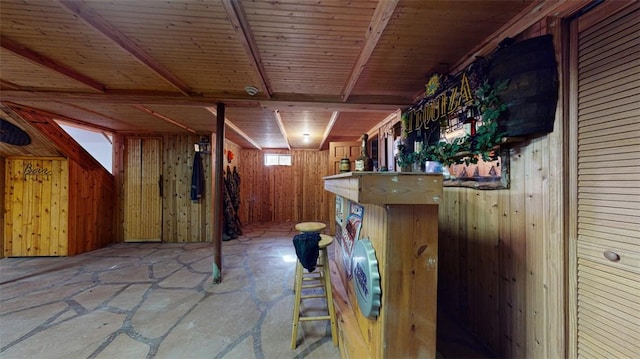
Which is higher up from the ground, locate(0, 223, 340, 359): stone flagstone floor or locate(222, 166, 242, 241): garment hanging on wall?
locate(222, 166, 242, 241): garment hanging on wall

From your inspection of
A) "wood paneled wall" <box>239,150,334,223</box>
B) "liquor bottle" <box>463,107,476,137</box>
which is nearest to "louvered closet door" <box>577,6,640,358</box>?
"liquor bottle" <box>463,107,476,137</box>

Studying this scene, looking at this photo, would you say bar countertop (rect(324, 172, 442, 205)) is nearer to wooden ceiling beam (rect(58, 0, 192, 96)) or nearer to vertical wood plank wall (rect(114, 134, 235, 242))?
wooden ceiling beam (rect(58, 0, 192, 96))

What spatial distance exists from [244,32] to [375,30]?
96cm

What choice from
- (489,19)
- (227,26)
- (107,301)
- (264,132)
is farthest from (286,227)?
(489,19)

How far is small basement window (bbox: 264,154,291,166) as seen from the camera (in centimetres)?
711

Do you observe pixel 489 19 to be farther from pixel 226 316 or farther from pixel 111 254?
pixel 111 254

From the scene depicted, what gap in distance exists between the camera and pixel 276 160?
7117 millimetres

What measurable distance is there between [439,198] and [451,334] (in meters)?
1.63

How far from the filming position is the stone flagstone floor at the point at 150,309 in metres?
1.75

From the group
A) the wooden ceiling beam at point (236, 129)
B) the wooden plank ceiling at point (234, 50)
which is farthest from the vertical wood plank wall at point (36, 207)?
the wooden ceiling beam at point (236, 129)

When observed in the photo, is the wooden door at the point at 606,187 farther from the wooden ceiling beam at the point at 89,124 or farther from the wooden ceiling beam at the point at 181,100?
the wooden ceiling beam at the point at 89,124

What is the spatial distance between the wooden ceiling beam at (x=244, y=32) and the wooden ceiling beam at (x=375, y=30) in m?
0.90

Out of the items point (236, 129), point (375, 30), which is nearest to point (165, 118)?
point (236, 129)

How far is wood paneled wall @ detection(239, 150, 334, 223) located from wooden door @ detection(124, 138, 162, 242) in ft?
8.59
